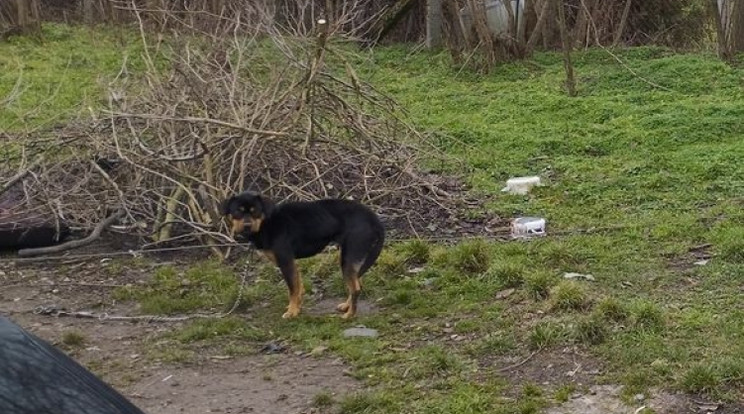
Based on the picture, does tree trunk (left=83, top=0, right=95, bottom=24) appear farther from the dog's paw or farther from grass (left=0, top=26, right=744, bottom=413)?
the dog's paw

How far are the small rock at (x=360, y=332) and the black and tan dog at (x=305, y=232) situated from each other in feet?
0.65

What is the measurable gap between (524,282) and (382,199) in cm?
212

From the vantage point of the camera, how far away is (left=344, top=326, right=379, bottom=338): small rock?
605 centimetres

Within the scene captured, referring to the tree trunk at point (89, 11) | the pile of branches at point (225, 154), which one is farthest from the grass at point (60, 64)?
the pile of branches at point (225, 154)

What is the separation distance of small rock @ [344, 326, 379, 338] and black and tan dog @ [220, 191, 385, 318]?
0.20m

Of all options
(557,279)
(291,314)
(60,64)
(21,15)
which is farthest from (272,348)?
(21,15)

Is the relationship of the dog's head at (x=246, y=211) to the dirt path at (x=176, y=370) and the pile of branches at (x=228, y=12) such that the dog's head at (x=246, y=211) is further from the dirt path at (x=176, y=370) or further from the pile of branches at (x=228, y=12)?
the pile of branches at (x=228, y=12)

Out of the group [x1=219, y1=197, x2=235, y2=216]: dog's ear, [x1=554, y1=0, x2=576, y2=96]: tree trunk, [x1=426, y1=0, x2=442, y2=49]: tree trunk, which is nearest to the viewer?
[x1=219, y1=197, x2=235, y2=216]: dog's ear

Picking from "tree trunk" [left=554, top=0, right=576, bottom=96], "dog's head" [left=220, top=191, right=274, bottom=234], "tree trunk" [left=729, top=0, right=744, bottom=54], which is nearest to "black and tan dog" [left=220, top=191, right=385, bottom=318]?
"dog's head" [left=220, top=191, right=274, bottom=234]

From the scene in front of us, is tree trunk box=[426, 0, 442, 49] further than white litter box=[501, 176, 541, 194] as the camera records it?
Yes

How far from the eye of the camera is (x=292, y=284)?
639 cm

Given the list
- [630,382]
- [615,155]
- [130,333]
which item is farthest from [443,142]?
[630,382]

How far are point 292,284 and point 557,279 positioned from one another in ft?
4.94

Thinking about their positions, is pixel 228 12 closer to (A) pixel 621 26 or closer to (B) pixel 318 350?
(A) pixel 621 26
